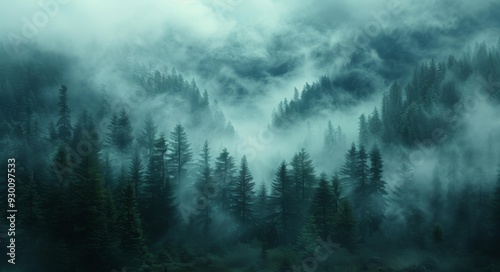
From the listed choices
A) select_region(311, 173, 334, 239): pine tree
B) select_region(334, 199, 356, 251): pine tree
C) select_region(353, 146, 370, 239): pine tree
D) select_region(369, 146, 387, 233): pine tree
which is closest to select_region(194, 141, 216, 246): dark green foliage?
select_region(311, 173, 334, 239): pine tree

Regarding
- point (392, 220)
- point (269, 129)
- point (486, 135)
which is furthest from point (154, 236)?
point (269, 129)

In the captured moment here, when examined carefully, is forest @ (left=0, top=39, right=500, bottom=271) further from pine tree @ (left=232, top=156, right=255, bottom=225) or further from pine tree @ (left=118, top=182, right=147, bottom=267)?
pine tree @ (left=232, top=156, right=255, bottom=225)

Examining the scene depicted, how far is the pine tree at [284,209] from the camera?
6675 centimetres

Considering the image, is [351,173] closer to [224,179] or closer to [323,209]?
[323,209]

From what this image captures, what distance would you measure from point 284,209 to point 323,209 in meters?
6.19

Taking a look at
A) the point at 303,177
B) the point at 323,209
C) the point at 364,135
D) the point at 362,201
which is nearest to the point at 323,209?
the point at 323,209

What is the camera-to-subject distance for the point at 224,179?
248 feet

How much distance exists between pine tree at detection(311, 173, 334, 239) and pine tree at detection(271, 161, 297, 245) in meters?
4.08

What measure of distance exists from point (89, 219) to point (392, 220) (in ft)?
168

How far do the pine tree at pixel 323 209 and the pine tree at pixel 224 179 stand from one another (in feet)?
48.4

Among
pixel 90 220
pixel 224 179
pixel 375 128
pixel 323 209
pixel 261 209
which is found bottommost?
pixel 90 220

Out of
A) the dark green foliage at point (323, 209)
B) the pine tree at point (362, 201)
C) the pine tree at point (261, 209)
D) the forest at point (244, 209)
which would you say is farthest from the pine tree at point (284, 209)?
the pine tree at point (362, 201)

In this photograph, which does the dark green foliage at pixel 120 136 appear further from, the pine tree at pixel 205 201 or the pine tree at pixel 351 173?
the pine tree at pixel 351 173

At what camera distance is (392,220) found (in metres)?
77.1
